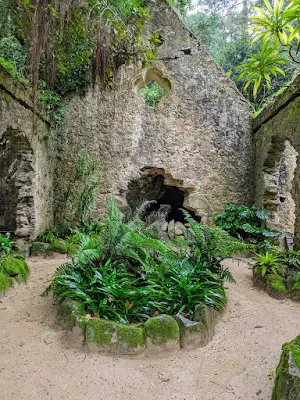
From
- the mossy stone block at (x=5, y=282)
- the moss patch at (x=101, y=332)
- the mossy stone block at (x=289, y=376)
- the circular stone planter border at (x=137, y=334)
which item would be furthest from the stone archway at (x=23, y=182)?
the mossy stone block at (x=289, y=376)

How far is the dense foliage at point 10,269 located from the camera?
12.5ft

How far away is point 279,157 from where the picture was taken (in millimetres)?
6969

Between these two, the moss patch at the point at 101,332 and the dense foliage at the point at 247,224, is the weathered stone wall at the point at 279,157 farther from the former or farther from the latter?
the moss patch at the point at 101,332

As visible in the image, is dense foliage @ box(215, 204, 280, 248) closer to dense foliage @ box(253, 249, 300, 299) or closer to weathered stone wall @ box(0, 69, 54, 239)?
dense foliage @ box(253, 249, 300, 299)

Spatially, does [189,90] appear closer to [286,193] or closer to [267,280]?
[286,193]

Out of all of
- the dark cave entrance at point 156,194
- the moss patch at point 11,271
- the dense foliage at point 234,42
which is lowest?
the moss patch at point 11,271

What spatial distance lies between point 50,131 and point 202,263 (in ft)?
16.1

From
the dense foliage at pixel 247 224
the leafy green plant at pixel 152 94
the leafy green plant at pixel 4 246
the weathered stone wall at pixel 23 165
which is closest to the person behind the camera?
the leafy green plant at pixel 4 246

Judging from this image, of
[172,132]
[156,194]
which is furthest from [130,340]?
[156,194]

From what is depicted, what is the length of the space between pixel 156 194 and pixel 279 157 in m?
3.56

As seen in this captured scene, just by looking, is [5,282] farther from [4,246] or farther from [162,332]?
[162,332]

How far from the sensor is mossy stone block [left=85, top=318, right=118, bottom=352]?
2.65m

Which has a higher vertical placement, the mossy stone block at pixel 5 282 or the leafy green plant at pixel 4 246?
the leafy green plant at pixel 4 246

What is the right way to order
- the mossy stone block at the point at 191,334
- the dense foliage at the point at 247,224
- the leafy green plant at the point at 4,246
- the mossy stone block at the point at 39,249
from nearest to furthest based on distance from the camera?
the mossy stone block at the point at 191,334 → the leafy green plant at the point at 4,246 → the mossy stone block at the point at 39,249 → the dense foliage at the point at 247,224
